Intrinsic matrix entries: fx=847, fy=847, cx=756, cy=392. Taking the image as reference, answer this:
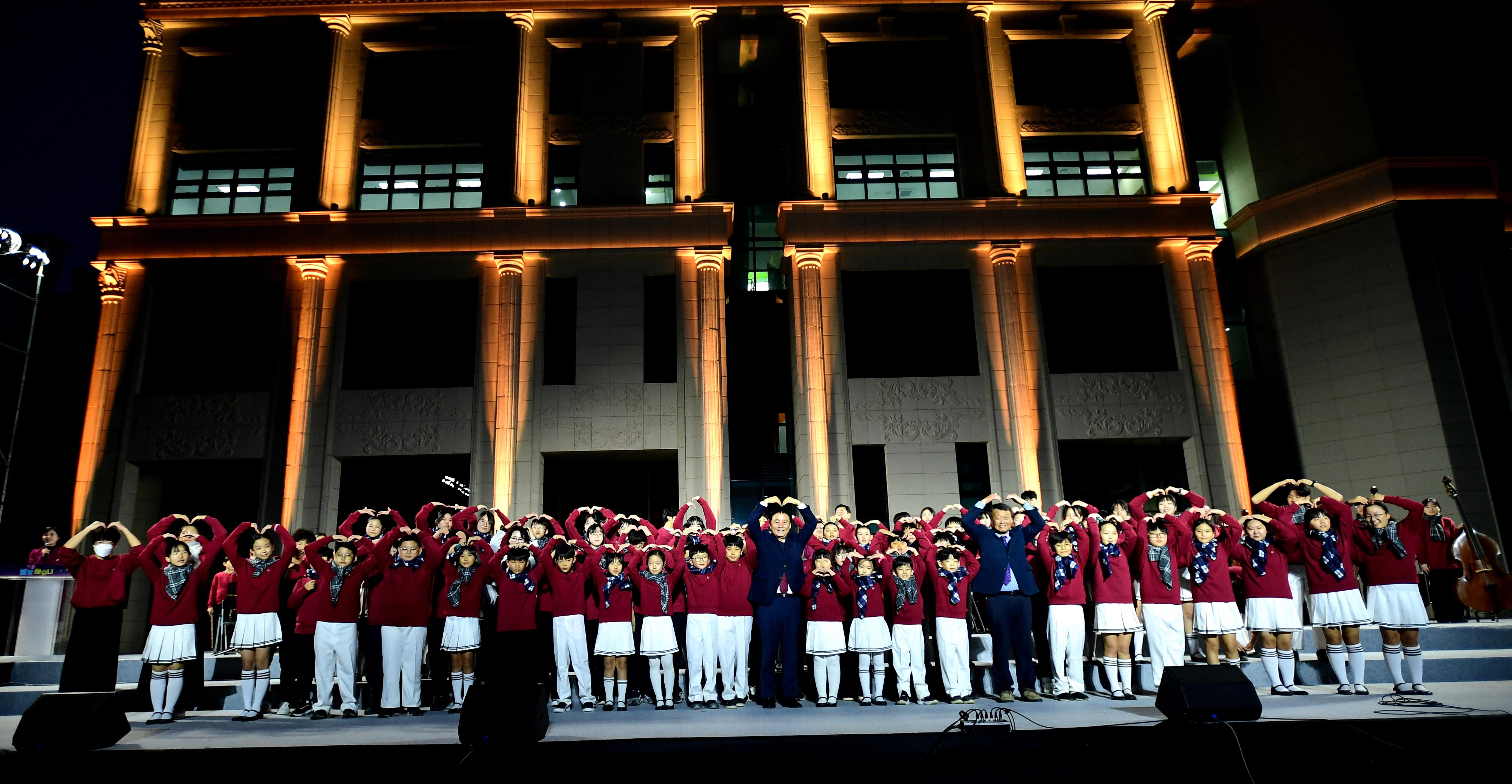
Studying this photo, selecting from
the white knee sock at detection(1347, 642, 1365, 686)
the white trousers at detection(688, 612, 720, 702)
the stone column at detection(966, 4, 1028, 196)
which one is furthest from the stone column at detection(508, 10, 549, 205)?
the white knee sock at detection(1347, 642, 1365, 686)

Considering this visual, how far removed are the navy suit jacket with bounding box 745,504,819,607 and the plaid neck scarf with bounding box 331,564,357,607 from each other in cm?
453

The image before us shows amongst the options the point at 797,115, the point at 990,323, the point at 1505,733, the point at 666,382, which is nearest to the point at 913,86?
the point at 797,115

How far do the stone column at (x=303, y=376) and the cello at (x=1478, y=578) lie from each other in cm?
2097

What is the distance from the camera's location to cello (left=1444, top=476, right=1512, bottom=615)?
11539 millimetres

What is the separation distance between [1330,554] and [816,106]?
52.0ft

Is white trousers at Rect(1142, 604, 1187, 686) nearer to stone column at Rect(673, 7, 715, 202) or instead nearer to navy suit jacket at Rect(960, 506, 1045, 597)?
navy suit jacket at Rect(960, 506, 1045, 597)

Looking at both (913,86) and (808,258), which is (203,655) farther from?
(913,86)

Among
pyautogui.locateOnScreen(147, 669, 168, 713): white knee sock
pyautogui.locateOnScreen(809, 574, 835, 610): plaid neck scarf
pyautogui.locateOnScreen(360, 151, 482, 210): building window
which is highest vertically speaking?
pyautogui.locateOnScreen(360, 151, 482, 210): building window

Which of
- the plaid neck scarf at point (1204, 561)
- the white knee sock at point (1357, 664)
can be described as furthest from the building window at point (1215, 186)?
the white knee sock at point (1357, 664)

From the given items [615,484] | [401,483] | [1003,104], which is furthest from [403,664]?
[1003,104]

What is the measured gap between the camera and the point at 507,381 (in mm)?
19453

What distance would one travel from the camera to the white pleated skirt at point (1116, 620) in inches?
376

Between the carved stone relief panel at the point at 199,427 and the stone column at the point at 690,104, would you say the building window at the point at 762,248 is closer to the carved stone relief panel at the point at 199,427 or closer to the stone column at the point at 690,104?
the stone column at the point at 690,104

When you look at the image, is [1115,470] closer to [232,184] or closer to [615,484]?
[615,484]
